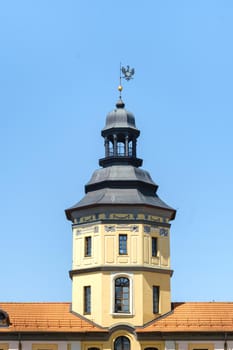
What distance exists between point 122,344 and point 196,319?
5.19m

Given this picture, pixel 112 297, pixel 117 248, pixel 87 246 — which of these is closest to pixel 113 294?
pixel 112 297

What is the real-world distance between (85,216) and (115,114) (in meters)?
8.42

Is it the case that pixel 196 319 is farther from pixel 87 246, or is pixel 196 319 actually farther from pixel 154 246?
pixel 87 246

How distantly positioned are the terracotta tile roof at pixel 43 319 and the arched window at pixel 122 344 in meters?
1.35

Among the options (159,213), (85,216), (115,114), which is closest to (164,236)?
(159,213)

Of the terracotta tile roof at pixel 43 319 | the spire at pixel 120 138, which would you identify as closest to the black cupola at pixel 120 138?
the spire at pixel 120 138

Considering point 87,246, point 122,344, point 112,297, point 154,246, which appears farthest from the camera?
point 87,246

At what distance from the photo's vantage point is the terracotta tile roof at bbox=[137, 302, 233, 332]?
167ft

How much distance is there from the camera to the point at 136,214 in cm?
5369

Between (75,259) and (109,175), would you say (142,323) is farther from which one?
(109,175)

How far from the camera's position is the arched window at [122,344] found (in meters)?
51.1

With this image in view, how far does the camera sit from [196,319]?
5191 cm

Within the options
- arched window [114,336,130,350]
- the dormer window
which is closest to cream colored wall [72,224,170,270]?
arched window [114,336,130,350]

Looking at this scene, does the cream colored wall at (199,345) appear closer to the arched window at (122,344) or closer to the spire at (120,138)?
the arched window at (122,344)
